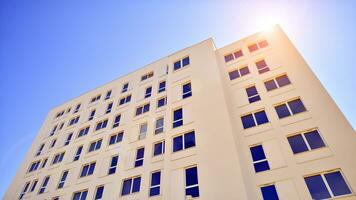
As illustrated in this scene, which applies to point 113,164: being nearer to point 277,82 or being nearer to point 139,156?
point 139,156

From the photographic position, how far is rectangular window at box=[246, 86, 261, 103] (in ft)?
54.7

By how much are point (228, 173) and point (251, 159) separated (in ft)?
7.61

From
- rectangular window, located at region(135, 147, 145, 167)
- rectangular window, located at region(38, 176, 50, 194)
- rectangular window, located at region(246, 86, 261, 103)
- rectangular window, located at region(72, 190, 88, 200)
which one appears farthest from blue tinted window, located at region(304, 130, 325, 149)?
rectangular window, located at region(38, 176, 50, 194)

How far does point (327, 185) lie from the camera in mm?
11055

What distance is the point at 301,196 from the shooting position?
11000 mm

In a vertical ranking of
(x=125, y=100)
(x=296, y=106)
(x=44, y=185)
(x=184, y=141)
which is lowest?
(x=184, y=141)

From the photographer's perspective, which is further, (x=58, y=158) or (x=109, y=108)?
(x=109, y=108)

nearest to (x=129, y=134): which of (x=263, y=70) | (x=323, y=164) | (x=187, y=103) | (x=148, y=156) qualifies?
(x=148, y=156)

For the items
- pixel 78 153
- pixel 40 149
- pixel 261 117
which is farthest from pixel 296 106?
pixel 40 149

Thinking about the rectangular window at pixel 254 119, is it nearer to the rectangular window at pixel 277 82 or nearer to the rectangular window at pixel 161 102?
the rectangular window at pixel 277 82

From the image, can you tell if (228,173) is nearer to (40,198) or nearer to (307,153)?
(307,153)

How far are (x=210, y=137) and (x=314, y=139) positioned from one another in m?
6.41

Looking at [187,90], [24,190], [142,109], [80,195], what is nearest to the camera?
[80,195]

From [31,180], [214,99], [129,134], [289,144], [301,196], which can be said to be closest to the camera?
[301,196]
